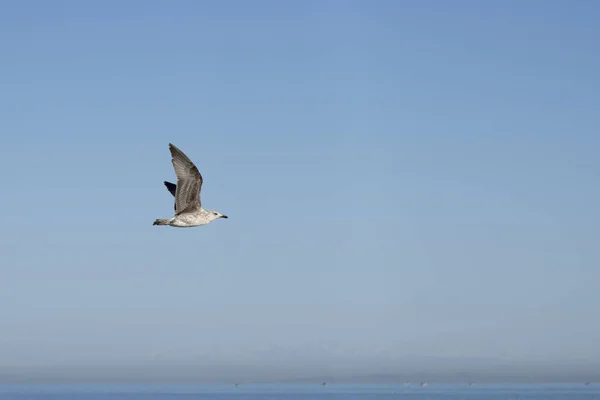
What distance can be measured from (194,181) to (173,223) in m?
1.92

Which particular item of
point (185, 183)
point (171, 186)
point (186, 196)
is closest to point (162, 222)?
point (186, 196)

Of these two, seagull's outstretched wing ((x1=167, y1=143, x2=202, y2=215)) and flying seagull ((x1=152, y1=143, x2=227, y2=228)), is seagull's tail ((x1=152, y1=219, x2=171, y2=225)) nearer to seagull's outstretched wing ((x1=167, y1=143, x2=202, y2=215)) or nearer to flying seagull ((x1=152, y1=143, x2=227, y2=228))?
flying seagull ((x1=152, y1=143, x2=227, y2=228))

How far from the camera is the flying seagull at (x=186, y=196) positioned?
128ft

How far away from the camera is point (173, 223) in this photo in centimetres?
3944

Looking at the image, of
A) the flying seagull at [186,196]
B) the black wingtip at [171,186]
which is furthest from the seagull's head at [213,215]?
the black wingtip at [171,186]

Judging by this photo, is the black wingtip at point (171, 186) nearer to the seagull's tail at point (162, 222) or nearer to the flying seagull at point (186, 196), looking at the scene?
the flying seagull at point (186, 196)

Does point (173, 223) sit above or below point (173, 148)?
below

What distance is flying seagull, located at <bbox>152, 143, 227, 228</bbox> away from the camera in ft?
128

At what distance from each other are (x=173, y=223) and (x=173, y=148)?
3.11 m

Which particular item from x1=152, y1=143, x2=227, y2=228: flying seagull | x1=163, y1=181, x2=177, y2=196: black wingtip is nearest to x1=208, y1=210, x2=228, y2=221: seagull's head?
x1=152, y1=143, x2=227, y2=228: flying seagull

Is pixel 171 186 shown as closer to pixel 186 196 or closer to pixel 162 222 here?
pixel 186 196

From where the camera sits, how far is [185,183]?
129 ft

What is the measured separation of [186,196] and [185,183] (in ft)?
2.02

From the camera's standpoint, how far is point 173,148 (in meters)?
38.8
